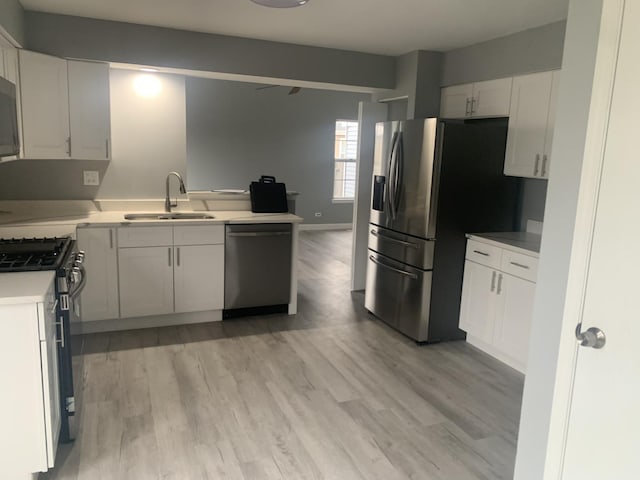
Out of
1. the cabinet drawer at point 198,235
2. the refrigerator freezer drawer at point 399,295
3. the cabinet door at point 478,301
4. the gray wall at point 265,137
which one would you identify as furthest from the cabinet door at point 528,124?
the gray wall at point 265,137

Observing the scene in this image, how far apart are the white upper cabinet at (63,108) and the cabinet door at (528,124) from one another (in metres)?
3.04

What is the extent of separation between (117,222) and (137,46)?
4.37ft

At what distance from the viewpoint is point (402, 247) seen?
3.90 m

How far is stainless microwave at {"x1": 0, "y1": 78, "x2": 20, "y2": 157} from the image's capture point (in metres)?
2.26

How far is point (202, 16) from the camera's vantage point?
11.1 feet

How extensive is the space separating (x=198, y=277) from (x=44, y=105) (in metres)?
1.67

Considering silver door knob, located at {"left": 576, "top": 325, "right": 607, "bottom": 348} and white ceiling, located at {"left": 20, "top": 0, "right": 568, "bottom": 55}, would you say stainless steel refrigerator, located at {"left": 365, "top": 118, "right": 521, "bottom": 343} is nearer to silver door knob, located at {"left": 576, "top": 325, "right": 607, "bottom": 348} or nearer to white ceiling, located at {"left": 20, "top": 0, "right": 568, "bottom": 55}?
white ceiling, located at {"left": 20, "top": 0, "right": 568, "bottom": 55}

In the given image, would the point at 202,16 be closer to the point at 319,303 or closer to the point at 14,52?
the point at 14,52

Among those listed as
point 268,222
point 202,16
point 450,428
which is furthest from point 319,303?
point 202,16

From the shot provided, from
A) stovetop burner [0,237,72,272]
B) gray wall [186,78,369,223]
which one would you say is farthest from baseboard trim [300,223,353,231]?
stovetop burner [0,237,72,272]

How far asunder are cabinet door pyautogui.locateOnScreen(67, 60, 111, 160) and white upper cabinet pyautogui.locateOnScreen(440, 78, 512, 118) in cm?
278

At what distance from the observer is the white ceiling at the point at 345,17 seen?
304cm

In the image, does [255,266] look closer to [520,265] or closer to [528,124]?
[520,265]

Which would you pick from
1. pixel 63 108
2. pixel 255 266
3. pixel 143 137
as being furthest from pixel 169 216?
pixel 63 108
